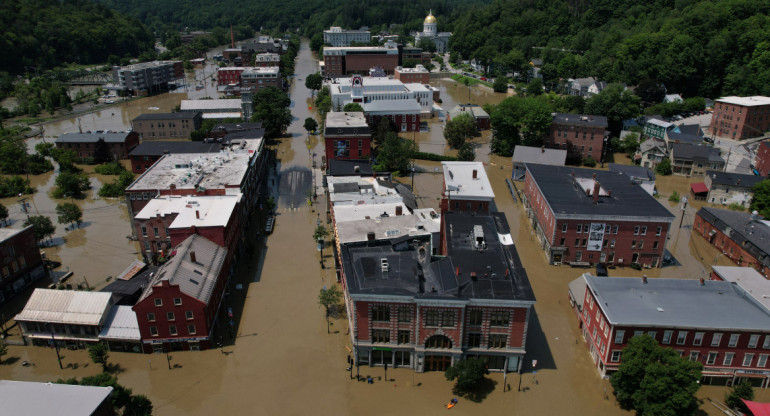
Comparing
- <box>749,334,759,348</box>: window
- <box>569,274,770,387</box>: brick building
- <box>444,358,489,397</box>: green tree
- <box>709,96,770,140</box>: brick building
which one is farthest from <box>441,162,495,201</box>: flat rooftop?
<box>709,96,770,140</box>: brick building

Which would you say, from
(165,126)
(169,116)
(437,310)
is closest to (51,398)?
(437,310)

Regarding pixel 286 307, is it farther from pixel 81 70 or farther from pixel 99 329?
pixel 81 70

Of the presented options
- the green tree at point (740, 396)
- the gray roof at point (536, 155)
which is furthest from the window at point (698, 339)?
the gray roof at point (536, 155)

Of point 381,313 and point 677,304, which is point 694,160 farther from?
point 381,313

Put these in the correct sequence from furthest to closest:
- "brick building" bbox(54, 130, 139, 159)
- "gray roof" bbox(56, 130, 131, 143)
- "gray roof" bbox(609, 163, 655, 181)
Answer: "gray roof" bbox(56, 130, 131, 143) → "brick building" bbox(54, 130, 139, 159) → "gray roof" bbox(609, 163, 655, 181)

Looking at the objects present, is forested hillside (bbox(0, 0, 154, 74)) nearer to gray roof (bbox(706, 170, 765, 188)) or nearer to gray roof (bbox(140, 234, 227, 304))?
gray roof (bbox(140, 234, 227, 304))

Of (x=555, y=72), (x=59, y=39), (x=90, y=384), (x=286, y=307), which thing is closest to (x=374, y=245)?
(x=286, y=307)

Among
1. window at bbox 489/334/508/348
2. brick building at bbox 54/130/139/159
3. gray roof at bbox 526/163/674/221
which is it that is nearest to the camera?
window at bbox 489/334/508/348
